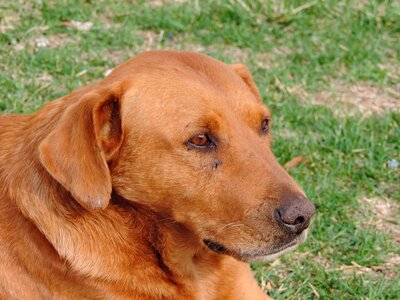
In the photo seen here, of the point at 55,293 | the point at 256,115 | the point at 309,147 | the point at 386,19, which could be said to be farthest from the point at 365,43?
the point at 55,293

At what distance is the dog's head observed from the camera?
3.82 metres

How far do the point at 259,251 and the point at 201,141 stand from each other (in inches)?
24.4

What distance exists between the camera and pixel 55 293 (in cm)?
411

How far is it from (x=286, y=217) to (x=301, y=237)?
21 cm

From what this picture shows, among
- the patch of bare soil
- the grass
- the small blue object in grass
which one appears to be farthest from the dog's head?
the small blue object in grass

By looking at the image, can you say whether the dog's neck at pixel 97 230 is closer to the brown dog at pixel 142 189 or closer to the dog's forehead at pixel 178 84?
the brown dog at pixel 142 189

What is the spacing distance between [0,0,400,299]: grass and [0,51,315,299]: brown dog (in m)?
1.40

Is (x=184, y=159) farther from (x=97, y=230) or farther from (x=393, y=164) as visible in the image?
(x=393, y=164)

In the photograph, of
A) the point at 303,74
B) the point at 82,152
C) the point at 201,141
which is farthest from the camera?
the point at 303,74

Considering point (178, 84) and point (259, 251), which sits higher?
point (178, 84)

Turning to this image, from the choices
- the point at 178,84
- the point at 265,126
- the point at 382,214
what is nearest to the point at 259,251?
the point at 265,126

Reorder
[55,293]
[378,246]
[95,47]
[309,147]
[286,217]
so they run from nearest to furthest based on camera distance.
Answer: [286,217] < [55,293] < [378,246] < [309,147] < [95,47]

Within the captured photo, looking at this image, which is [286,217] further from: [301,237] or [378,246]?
[378,246]

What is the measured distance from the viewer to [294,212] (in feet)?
12.5
